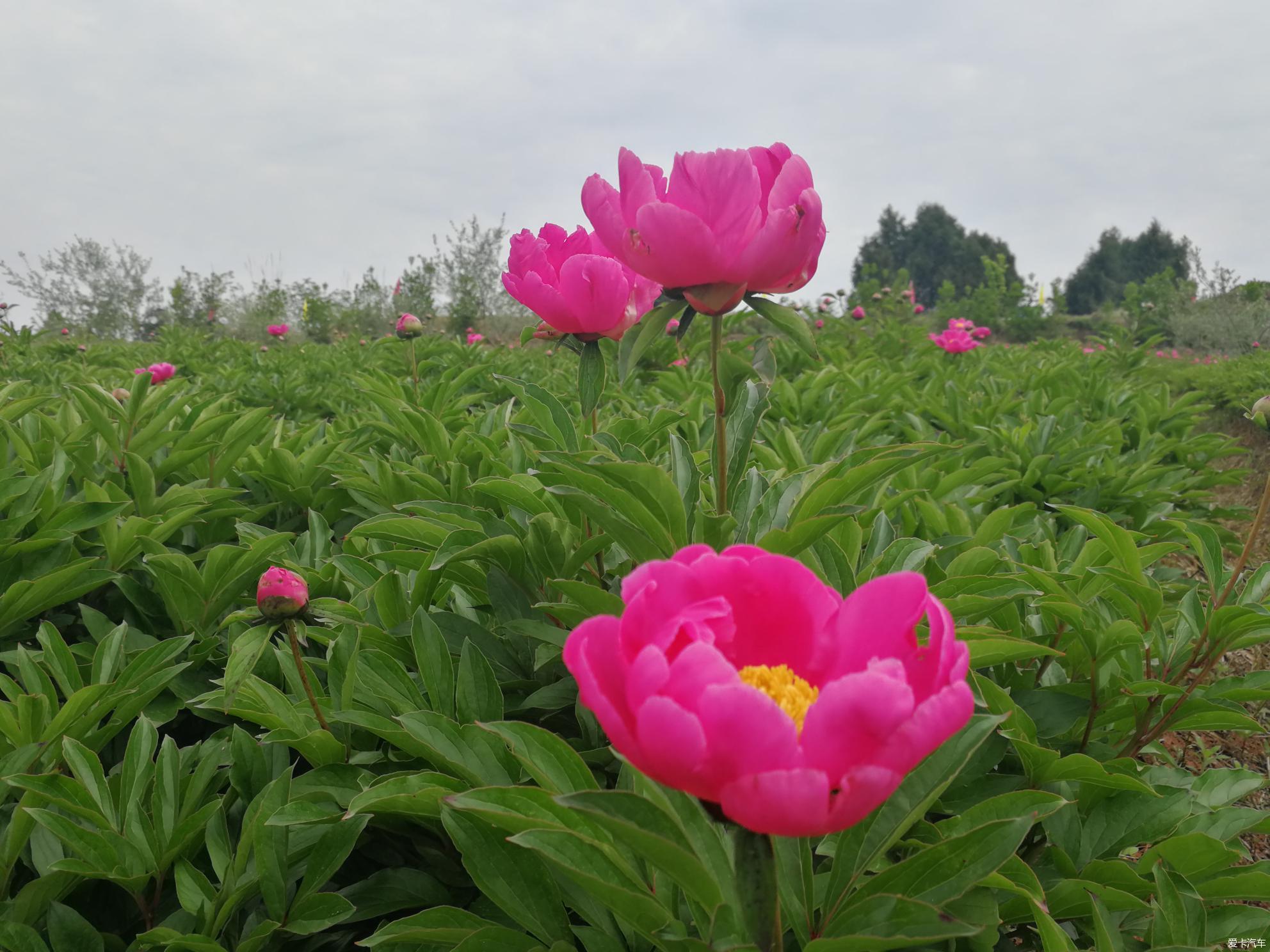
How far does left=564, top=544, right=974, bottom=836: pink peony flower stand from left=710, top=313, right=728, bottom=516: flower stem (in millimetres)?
455

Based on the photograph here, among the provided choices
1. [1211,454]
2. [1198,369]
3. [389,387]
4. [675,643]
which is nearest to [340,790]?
[675,643]

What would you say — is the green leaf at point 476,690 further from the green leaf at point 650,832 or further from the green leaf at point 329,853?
the green leaf at point 650,832

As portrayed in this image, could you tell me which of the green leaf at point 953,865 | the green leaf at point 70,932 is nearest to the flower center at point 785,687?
the green leaf at point 953,865

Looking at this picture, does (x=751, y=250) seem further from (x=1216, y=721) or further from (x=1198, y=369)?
(x=1198, y=369)

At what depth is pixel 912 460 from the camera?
3.49ft

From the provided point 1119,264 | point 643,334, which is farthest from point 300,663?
point 1119,264

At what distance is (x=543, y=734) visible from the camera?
896mm

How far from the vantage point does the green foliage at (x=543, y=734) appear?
828 mm

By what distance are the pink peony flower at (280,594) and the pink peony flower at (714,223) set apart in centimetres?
60

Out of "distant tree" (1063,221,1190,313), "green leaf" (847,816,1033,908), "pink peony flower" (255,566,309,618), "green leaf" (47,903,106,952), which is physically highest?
"distant tree" (1063,221,1190,313)

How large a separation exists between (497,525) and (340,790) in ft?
1.50

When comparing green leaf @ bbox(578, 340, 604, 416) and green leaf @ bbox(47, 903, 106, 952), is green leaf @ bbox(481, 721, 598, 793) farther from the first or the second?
green leaf @ bbox(47, 903, 106, 952)

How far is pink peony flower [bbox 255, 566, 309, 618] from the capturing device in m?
1.05

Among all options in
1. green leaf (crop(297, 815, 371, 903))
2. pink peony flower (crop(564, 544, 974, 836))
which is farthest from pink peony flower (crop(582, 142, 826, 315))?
green leaf (crop(297, 815, 371, 903))
